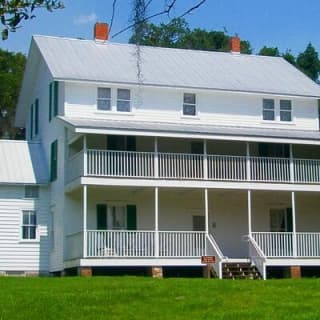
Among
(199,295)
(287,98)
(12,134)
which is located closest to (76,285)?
(199,295)

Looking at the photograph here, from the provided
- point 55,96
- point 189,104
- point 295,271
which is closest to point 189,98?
point 189,104

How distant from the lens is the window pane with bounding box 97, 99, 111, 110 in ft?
99.7

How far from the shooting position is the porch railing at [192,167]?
2728 cm

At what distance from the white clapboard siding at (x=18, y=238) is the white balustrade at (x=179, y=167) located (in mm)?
5611

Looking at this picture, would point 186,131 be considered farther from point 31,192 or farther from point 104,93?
point 31,192

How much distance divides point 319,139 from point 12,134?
108 feet

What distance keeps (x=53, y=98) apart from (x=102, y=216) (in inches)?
218

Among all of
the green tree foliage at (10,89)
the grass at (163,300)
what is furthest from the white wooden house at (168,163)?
the green tree foliage at (10,89)

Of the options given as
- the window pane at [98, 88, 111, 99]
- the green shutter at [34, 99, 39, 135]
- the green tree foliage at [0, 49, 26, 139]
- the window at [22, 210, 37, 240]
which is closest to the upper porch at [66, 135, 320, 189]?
the window pane at [98, 88, 111, 99]

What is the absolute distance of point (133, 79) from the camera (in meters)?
30.8

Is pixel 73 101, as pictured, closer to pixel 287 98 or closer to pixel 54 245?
pixel 54 245

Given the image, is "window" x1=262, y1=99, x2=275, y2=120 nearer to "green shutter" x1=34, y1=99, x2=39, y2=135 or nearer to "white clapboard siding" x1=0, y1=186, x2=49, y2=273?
"white clapboard siding" x1=0, y1=186, x2=49, y2=273

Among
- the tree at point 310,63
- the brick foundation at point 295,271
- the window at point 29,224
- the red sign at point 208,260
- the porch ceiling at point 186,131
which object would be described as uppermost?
the tree at point 310,63

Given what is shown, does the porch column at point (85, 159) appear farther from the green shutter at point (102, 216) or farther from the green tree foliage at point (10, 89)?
the green tree foliage at point (10, 89)
